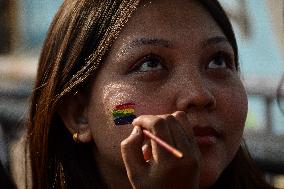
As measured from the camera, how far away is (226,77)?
137 centimetres

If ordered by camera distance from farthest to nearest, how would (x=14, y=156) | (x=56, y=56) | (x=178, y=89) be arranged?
(x=14, y=156)
(x=56, y=56)
(x=178, y=89)

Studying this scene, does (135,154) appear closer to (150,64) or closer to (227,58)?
(150,64)

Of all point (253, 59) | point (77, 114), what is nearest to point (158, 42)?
point (77, 114)

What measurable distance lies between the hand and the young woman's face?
0.15m

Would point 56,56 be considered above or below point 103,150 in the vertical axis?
above

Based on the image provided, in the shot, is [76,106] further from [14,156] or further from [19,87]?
[19,87]

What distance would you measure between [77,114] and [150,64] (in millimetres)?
227

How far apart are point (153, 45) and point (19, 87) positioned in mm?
973

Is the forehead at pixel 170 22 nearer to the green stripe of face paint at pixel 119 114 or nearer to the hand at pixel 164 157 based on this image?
the green stripe of face paint at pixel 119 114

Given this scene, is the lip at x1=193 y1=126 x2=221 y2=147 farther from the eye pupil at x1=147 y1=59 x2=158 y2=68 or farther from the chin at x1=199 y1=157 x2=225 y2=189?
the eye pupil at x1=147 y1=59 x2=158 y2=68

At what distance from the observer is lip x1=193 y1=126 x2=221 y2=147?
1236mm

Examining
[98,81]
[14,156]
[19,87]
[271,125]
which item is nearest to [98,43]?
[98,81]

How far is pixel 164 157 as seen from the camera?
105 cm

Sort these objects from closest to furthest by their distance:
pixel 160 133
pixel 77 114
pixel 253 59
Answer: pixel 160 133 < pixel 77 114 < pixel 253 59
